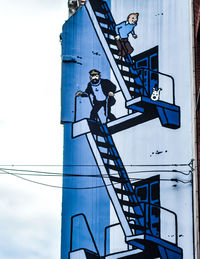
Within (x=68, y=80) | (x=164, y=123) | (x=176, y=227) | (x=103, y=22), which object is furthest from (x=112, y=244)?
(x=103, y=22)

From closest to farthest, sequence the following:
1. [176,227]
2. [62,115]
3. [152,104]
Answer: [176,227], [152,104], [62,115]

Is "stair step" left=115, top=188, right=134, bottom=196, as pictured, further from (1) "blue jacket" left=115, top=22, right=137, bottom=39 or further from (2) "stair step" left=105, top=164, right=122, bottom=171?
(1) "blue jacket" left=115, top=22, right=137, bottom=39

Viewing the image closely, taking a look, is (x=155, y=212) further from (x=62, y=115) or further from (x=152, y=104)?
(x=62, y=115)

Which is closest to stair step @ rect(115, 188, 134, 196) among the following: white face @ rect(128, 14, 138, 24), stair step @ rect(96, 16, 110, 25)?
white face @ rect(128, 14, 138, 24)

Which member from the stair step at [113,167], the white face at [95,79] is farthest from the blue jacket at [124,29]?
the stair step at [113,167]

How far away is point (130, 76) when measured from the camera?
1451 inches

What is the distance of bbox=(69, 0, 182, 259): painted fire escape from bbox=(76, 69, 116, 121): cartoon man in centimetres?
47

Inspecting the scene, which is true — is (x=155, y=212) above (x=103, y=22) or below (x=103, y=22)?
below

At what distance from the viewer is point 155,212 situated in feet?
112

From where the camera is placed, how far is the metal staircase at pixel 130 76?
35.0 m

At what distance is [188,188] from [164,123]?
10.4ft

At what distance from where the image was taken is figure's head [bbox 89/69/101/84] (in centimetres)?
3772

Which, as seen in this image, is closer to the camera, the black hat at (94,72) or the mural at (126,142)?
the mural at (126,142)

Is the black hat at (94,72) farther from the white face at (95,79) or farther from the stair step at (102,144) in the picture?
the stair step at (102,144)
